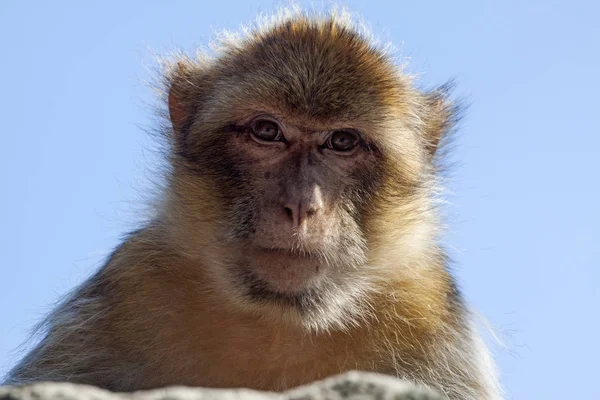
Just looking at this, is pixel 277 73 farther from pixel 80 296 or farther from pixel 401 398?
pixel 401 398

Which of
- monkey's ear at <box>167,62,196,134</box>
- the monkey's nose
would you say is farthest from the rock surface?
monkey's ear at <box>167,62,196,134</box>

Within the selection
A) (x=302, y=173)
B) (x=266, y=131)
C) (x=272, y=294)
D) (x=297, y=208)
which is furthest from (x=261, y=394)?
(x=266, y=131)

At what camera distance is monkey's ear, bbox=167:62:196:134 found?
605 cm

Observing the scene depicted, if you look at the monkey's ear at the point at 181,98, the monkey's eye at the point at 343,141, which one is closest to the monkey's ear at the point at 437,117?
the monkey's eye at the point at 343,141

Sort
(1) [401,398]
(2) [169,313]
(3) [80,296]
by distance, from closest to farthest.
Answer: (1) [401,398], (2) [169,313], (3) [80,296]

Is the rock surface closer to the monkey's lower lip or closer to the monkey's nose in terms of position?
the monkey's nose

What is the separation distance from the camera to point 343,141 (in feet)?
17.6

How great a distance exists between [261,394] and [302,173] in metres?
2.81

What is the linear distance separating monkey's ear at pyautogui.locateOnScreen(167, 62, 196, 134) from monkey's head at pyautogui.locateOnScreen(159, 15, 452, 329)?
0.01 metres

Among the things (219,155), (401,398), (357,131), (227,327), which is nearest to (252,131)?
(219,155)

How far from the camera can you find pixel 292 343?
514 cm

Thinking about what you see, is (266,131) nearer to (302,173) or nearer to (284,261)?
(302,173)

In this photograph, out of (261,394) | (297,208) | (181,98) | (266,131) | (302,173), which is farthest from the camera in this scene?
(181,98)

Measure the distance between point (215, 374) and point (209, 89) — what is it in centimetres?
186
